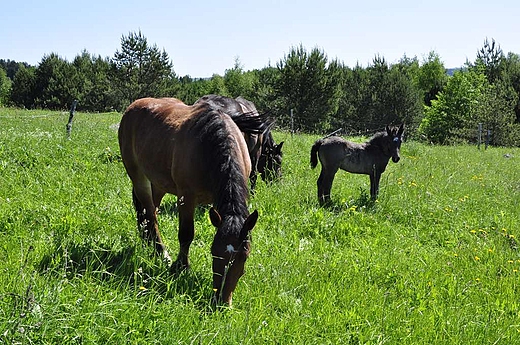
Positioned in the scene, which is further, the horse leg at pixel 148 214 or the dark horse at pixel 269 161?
the dark horse at pixel 269 161

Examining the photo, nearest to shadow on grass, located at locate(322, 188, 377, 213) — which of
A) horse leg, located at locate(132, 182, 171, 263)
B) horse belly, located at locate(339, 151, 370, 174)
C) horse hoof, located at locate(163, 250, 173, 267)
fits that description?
horse belly, located at locate(339, 151, 370, 174)

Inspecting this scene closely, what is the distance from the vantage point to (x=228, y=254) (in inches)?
119

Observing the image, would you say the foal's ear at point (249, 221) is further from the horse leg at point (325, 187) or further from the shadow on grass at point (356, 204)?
the horse leg at point (325, 187)

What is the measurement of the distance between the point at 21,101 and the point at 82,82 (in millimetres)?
8901

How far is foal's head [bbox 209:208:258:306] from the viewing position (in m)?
3.03

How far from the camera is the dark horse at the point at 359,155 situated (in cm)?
710

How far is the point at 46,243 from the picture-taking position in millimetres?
3920

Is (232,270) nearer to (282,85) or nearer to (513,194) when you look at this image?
(513,194)

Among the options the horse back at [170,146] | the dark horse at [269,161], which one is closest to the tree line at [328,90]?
the dark horse at [269,161]

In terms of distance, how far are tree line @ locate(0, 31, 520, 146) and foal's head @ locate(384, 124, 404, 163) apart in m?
23.6

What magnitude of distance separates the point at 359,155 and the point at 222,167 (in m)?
→ 4.33

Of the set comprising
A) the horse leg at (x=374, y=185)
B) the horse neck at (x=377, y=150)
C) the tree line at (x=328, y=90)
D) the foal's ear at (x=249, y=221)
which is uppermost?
the tree line at (x=328, y=90)

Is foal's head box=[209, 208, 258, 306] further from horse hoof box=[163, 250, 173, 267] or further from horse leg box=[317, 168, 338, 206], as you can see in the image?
horse leg box=[317, 168, 338, 206]

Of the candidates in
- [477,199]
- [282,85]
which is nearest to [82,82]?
[282,85]
